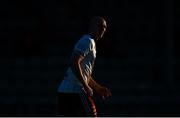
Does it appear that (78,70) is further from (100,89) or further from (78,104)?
(100,89)

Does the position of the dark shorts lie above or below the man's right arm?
below

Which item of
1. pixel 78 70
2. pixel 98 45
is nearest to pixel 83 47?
pixel 78 70

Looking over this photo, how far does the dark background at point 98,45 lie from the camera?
18359mm

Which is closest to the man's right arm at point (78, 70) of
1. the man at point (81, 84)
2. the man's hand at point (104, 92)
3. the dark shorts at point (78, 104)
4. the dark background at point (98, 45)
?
the man at point (81, 84)

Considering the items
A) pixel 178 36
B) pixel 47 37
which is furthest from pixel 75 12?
pixel 178 36

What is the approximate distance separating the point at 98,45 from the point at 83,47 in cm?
1052

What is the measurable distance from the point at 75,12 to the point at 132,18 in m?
1.24

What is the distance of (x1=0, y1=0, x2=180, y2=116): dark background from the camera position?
60.2 ft

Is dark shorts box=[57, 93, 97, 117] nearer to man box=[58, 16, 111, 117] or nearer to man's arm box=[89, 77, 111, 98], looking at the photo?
man box=[58, 16, 111, 117]

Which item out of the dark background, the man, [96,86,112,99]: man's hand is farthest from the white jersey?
the dark background

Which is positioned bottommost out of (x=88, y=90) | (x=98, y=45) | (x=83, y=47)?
(x=98, y=45)

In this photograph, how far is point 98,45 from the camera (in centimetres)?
1961

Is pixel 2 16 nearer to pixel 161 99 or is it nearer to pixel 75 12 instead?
pixel 75 12

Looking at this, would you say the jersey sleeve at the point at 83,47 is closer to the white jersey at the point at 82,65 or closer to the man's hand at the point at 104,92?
the white jersey at the point at 82,65
